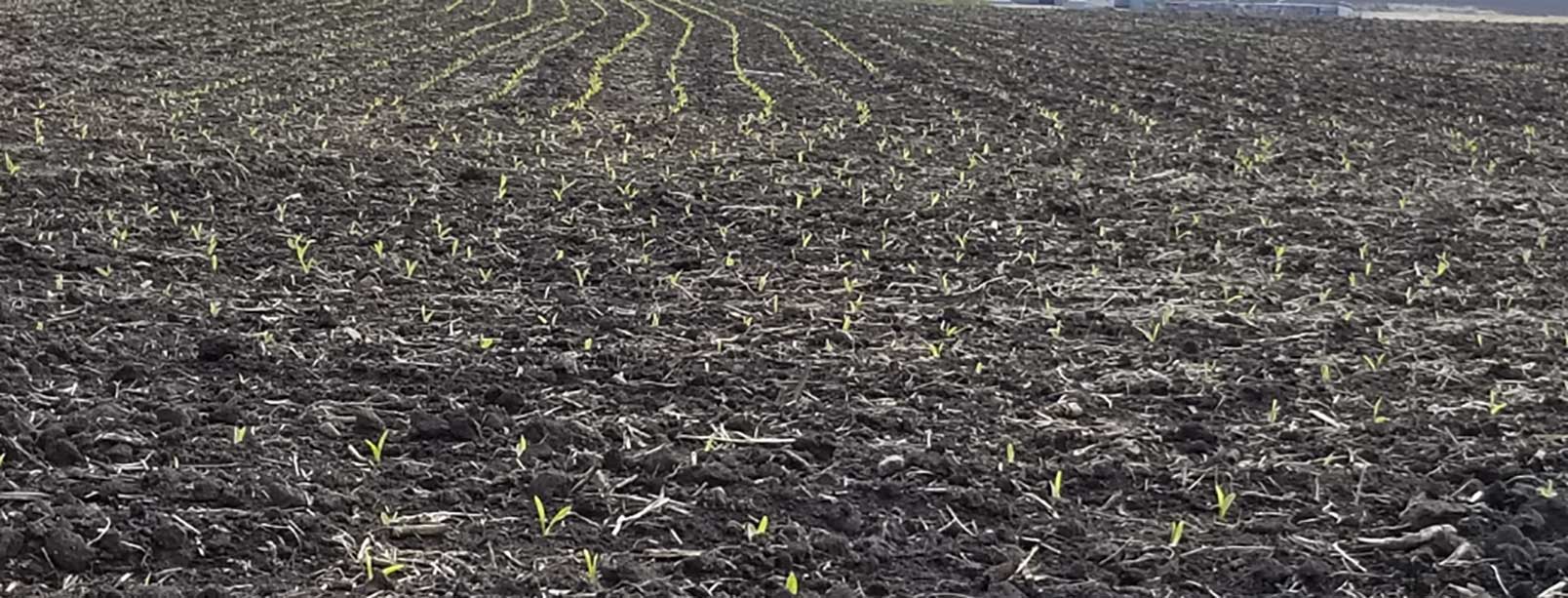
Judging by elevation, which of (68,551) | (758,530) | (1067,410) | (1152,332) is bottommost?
(1152,332)

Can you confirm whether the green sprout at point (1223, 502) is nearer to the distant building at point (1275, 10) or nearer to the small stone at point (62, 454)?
the small stone at point (62, 454)

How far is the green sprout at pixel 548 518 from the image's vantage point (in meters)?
3.71

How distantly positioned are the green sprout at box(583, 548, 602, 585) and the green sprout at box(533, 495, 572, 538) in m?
0.14

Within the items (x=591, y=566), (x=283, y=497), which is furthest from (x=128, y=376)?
(x=591, y=566)

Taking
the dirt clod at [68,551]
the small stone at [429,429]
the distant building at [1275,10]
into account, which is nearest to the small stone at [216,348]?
the small stone at [429,429]

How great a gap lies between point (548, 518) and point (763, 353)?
1493 millimetres

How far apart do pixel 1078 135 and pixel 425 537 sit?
778 centimetres

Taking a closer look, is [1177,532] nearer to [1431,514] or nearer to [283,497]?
[1431,514]

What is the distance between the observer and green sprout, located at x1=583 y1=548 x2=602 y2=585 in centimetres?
Answer: 347

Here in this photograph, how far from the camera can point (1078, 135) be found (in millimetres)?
10758

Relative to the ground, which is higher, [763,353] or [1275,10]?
[763,353]

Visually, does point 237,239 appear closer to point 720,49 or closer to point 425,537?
point 425,537

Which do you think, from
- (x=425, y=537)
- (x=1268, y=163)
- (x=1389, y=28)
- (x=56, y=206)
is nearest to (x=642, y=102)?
(x=1268, y=163)

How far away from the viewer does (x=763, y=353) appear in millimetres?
5156
